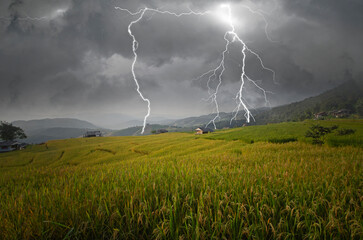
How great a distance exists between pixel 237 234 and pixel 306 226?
0.89 m

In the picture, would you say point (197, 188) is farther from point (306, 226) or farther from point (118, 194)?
point (306, 226)

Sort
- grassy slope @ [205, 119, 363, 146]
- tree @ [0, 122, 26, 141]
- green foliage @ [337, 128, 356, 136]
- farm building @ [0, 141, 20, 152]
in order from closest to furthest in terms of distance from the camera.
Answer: grassy slope @ [205, 119, 363, 146]
green foliage @ [337, 128, 356, 136]
farm building @ [0, 141, 20, 152]
tree @ [0, 122, 26, 141]

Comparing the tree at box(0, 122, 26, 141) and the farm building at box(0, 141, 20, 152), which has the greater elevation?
the tree at box(0, 122, 26, 141)

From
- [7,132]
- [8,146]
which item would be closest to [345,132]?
[8,146]

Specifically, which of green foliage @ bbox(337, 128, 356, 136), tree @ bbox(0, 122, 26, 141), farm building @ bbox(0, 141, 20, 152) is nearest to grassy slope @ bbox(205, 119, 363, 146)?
green foliage @ bbox(337, 128, 356, 136)

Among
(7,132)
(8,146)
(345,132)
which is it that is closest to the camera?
(345,132)

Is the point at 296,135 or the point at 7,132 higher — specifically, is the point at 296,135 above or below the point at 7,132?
below

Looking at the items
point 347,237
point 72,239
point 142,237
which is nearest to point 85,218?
point 72,239

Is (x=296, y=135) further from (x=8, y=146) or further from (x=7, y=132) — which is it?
(x=7, y=132)

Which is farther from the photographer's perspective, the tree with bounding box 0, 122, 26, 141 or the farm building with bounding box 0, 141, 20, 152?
the tree with bounding box 0, 122, 26, 141

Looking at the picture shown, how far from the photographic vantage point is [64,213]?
77.1 inches

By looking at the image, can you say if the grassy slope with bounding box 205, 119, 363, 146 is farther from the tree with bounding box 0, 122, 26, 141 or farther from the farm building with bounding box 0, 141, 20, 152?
the tree with bounding box 0, 122, 26, 141

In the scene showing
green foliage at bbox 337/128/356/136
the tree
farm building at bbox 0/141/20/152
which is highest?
the tree

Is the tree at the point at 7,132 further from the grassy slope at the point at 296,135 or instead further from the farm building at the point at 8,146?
the grassy slope at the point at 296,135
